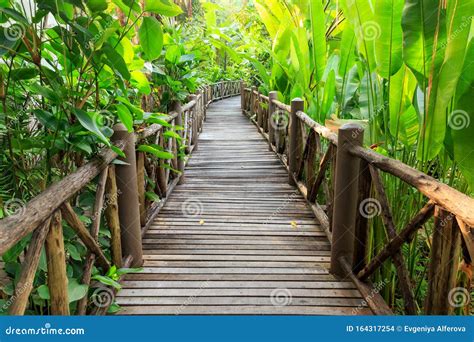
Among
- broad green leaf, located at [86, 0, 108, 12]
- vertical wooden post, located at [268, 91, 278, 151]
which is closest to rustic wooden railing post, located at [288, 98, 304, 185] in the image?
vertical wooden post, located at [268, 91, 278, 151]

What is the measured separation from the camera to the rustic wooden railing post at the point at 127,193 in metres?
2.41

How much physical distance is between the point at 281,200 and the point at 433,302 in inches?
108

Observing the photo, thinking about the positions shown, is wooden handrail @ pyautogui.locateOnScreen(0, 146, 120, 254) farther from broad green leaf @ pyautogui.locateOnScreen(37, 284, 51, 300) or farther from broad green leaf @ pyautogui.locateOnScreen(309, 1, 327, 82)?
broad green leaf @ pyautogui.locateOnScreen(309, 1, 327, 82)

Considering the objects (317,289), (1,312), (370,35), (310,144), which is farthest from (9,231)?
(310,144)

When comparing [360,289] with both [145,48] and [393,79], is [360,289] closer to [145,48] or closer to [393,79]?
[393,79]

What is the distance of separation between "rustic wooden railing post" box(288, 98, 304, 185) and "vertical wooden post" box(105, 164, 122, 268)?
8.71ft

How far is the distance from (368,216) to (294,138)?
251 cm

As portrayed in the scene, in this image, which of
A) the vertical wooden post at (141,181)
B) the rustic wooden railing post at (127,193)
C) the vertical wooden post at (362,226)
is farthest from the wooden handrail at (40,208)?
the vertical wooden post at (362,226)

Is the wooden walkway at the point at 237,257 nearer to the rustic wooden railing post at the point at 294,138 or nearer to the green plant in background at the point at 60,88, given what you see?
the rustic wooden railing post at the point at 294,138

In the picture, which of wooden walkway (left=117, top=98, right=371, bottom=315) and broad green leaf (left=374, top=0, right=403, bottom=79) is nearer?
broad green leaf (left=374, top=0, right=403, bottom=79)

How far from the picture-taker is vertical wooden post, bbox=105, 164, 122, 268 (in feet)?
7.38

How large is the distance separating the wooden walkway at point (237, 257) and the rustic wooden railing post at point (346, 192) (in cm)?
23

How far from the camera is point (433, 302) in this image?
1.59 m

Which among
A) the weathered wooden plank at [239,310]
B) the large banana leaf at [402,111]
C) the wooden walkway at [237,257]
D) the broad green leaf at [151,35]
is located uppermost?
the broad green leaf at [151,35]
